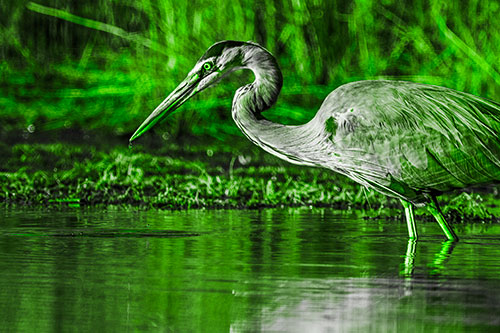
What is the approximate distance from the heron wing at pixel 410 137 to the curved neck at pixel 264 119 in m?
0.25

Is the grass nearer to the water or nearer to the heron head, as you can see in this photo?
the water

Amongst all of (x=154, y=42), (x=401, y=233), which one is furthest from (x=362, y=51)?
(x=401, y=233)

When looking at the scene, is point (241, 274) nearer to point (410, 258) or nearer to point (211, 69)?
point (410, 258)

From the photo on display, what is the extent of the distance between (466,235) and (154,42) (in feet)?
22.6

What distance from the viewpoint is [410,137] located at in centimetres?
759

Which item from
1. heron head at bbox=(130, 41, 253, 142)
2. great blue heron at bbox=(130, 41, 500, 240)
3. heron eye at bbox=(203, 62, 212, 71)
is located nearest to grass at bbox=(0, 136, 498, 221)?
great blue heron at bbox=(130, 41, 500, 240)

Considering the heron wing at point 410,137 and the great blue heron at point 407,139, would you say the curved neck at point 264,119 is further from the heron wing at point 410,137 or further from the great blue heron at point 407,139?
the heron wing at point 410,137

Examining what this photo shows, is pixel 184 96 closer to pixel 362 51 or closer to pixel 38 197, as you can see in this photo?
pixel 38 197

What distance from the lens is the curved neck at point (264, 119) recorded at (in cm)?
782

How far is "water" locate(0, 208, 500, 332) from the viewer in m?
4.87

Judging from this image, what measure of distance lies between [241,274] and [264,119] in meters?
2.21

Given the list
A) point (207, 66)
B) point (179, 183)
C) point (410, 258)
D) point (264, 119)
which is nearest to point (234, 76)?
point (179, 183)

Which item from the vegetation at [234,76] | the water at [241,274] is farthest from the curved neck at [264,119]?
the vegetation at [234,76]

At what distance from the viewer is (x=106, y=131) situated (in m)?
14.4
